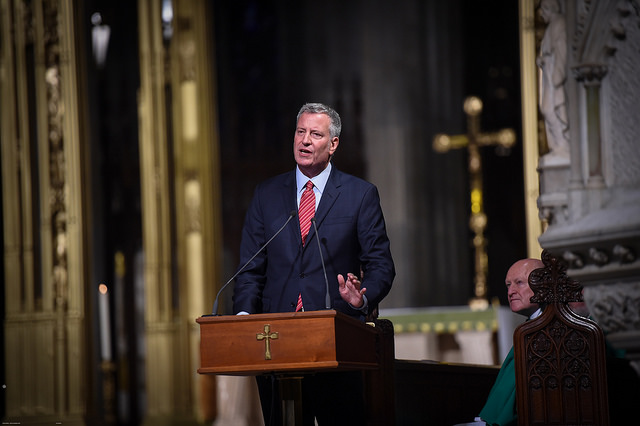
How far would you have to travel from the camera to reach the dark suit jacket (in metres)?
4.28

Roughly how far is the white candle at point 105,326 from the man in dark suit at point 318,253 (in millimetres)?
9029

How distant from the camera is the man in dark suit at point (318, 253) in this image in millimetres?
4281

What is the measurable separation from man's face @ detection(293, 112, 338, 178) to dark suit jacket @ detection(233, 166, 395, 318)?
131mm

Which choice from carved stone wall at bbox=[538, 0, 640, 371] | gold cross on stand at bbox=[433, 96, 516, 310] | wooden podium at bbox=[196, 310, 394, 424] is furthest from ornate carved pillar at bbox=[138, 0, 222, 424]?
wooden podium at bbox=[196, 310, 394, 424]

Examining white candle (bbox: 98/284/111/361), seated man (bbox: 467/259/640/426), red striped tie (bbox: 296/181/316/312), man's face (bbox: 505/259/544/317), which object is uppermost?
red striped tie (bbox: 296/181/316/312)

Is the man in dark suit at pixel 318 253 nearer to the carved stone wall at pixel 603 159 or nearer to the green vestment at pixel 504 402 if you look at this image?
the green vestment at pixel 504 402

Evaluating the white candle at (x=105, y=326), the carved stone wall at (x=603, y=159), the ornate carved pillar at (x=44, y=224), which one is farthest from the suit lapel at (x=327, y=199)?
the white candle at (x=105, y=326)

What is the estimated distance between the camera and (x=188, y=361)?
1109 centimetres

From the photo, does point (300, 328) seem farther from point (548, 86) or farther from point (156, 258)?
point (156, 258)

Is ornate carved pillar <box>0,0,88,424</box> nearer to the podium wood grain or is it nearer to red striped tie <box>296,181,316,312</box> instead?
red striped tie <box>296,181,316,312</box>

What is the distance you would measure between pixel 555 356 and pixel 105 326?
965cm

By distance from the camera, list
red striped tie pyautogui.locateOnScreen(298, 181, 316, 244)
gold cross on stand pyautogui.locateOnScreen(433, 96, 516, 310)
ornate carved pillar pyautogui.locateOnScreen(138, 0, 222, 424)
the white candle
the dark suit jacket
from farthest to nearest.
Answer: the white candle, gold cross on stand pyautogui.locateOnScreen(433, 96, 516, 310), ornate carved pillar pyautogui.locateOnScreen(138, 0, 222, 424), red striped tie pyautogui.locateOnScreen(298, 181, 316, 244), the dark suit jacket

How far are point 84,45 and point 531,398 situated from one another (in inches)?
232

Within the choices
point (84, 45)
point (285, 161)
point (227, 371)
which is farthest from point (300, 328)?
point (285, 161)
